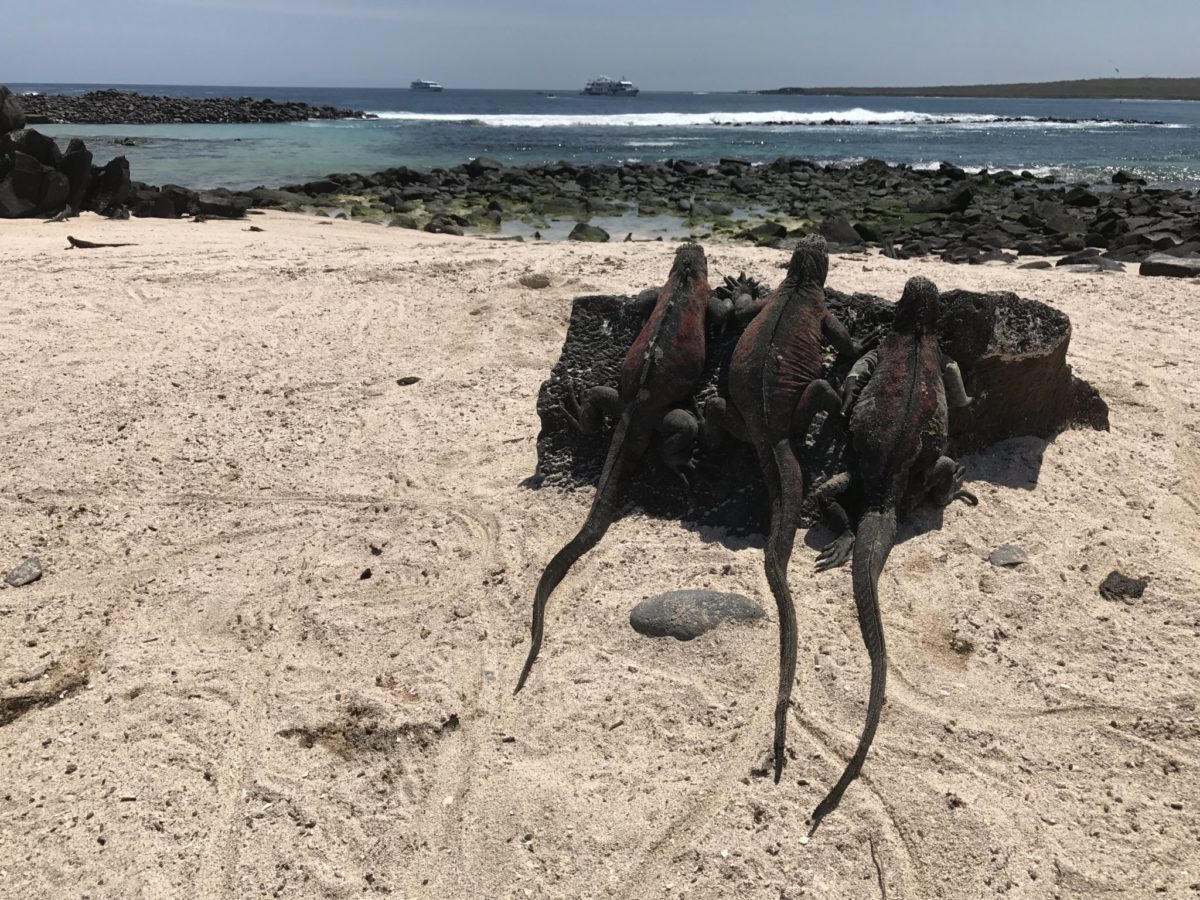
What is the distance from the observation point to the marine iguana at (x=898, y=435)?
386 cm

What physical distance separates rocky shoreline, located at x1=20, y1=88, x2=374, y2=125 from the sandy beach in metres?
49.9

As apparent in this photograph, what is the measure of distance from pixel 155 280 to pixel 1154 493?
30.4ft

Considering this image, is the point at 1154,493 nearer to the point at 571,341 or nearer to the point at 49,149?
the point at 571,341

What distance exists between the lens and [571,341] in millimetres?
5141

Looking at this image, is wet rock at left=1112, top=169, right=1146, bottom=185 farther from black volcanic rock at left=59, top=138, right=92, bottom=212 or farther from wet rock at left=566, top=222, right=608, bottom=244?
black volcanic rock at left=59, top=138, right=92, bottom=212

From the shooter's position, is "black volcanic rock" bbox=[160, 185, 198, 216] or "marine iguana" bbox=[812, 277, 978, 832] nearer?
"marine iguana" bbox=[812, 277, 978, 832]

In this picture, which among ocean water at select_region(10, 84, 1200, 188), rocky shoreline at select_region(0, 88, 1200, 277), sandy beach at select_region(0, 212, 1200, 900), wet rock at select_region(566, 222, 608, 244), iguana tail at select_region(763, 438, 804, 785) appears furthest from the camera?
ocean water at select_region(10, 84, 1200, 188)

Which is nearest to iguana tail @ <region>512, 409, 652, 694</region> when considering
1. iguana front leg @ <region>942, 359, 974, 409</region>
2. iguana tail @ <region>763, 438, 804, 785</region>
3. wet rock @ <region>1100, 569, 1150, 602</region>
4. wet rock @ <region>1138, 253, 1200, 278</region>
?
iguana tail @ <region>763, 438, 804, 785</region>

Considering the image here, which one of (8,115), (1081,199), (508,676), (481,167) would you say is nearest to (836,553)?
(508,676)

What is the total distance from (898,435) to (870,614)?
40.6 inches

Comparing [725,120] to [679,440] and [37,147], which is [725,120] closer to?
[37,147]

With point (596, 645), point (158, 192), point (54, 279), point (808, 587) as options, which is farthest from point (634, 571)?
point (158, 192)

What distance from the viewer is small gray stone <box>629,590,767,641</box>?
11.7 ft

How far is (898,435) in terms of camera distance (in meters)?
3.92
